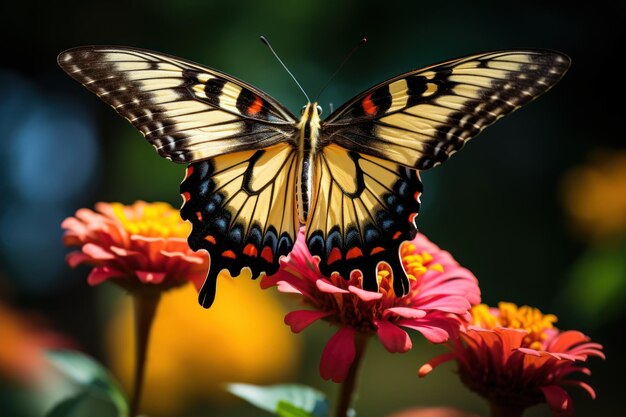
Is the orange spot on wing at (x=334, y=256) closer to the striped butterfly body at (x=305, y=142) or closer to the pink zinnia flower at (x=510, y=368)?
the striped butterfly body at (x=305, y=142)

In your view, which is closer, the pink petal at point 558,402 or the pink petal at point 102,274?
the pink petal at point 558,402

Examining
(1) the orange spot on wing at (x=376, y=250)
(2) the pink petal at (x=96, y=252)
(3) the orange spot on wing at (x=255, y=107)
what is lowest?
(2) the pink petal at (x=96, y=252)

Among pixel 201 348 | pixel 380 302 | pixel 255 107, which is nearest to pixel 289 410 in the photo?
pixel 380 302

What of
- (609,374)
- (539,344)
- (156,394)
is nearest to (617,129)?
(609,374)

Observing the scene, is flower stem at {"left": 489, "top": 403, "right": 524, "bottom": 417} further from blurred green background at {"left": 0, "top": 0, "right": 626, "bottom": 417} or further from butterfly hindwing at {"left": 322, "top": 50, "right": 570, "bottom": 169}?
blurred green background at {"left": 0, "top": 0, "right": 626, "bottom": 417}

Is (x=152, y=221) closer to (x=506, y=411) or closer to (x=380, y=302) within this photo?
(x=380, y=302)

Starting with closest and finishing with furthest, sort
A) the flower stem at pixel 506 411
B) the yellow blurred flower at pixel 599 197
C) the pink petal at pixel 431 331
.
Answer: the pink petal at pixel 431 331 < the flower stem at pixel 506 411 < the yellow blurred flower at pixel 599 197

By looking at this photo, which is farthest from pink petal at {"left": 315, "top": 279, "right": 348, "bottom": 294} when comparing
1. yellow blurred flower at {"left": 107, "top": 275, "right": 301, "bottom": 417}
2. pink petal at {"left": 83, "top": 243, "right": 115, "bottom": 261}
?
yellow blurred flower at {"left": 107, "top": 275, "right": 301, "bottom": 417}

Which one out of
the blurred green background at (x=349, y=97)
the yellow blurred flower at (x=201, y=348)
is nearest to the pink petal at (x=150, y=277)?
the yellow blurred flower at (x=201, y=348)
